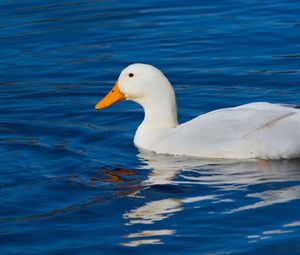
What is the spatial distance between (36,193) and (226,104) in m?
3.97

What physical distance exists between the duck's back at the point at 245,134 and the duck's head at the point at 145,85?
633mm

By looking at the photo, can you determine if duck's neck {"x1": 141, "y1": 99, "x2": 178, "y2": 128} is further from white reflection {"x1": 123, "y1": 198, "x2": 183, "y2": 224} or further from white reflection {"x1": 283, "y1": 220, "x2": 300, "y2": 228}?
white reflection {"x1": 283, "y1": 220, "x2": 300, "y2": 228}

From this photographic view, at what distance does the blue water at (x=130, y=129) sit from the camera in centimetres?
998

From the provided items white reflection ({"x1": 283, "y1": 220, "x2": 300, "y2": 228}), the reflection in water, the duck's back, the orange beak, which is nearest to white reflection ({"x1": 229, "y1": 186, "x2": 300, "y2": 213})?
the reflection in water

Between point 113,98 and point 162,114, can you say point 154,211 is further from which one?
point 113,98

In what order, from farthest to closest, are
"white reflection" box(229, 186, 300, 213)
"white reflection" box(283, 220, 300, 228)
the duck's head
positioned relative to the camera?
the duck's head < "white reflection" box(229, 186, 300, 213) < "white reflection" box(283, 220, 300, 228)

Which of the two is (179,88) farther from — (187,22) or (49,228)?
(49,228)

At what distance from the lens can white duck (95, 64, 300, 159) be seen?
39.3 ft

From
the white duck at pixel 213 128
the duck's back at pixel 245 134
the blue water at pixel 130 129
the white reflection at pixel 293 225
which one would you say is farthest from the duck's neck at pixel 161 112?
the white reflection at pixel 293 225

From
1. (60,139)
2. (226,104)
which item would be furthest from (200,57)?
(60,139)

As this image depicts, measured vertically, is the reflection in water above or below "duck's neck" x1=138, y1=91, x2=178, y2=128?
below

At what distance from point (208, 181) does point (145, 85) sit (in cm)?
206

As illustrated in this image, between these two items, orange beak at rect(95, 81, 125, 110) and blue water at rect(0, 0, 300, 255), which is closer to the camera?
blue water at rect(0, 0, 300, 255)

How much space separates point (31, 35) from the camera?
59.7ft
